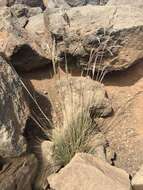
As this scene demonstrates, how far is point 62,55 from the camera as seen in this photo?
468 centimetres

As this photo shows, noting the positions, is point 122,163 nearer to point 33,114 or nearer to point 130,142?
point 130,142

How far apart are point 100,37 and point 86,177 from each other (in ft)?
5.18

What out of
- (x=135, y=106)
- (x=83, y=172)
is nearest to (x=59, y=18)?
(x=135, y=106)

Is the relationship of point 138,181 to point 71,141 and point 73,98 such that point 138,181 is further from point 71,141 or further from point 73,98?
point 73,98

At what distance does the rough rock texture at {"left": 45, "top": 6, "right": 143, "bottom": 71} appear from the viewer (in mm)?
4480

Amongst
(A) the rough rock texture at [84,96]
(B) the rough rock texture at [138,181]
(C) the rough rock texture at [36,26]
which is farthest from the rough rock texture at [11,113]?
(C) the rough rock texture at [36,26]

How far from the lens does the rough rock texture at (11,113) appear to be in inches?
130

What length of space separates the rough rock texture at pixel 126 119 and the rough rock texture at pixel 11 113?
867 millimetres

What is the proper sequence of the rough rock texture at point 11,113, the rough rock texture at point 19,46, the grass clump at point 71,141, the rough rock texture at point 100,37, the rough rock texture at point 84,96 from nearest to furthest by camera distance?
the rough rock texture at point 11,113
the grass clump at point 71,141
the rough rock texture at point 84,96
the rough rock texture at point 19,46
the rough rock texture at point 100,37

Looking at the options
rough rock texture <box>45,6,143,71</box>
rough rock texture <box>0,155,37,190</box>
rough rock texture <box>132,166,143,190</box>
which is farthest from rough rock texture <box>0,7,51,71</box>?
rough rock texture <box>132,166,143,190</box>

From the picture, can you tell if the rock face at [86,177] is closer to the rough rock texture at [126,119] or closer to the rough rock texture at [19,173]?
the rough rock texture at [19,173]

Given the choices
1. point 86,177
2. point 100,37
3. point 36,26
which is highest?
point 100,37

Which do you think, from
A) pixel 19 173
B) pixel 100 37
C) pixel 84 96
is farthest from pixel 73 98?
pixel 19 173

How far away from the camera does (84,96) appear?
4234 millimetres
